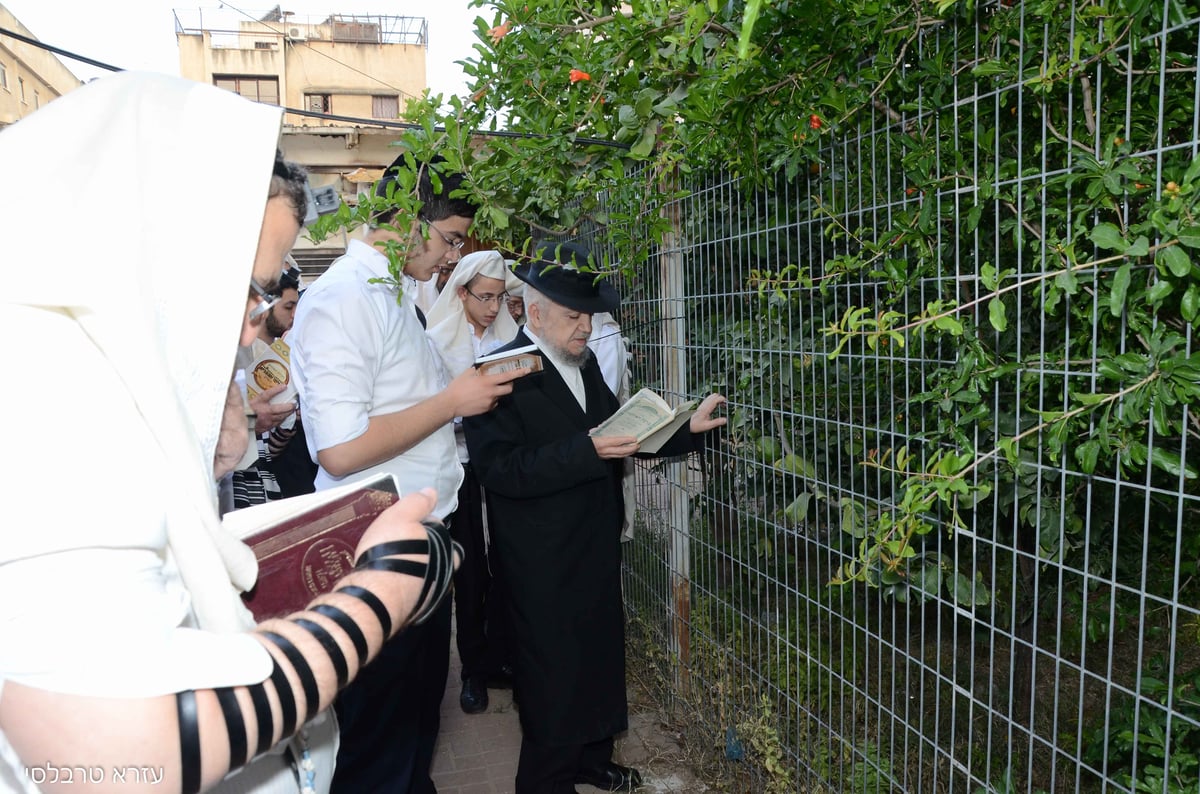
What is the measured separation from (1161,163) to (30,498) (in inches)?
67.2

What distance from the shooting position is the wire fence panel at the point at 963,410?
1561mm

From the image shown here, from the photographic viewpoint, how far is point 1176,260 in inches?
53.1

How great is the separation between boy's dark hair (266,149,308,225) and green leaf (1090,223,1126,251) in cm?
135

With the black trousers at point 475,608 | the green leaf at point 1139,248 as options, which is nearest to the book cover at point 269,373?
the black trousers at point 475,608

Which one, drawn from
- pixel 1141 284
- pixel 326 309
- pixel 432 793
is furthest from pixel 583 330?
pixel 1141 284

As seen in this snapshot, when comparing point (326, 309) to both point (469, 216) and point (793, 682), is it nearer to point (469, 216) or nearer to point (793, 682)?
point (469, 216)

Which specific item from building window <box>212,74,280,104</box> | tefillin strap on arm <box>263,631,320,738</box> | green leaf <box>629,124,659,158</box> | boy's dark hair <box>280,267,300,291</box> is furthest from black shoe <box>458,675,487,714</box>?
building window <box>212,74,280,104</box>

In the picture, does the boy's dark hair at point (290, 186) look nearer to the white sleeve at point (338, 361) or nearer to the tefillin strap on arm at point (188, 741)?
the tefillin strap on arm at point (188, 741)

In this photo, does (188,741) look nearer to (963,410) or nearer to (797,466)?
(963,410)

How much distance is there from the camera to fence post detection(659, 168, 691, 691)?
12.7 feet

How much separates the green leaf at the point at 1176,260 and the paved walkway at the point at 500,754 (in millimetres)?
3178

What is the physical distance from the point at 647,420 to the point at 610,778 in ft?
5.52

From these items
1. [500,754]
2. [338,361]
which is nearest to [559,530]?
[338,361]

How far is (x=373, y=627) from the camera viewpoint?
121 cm
